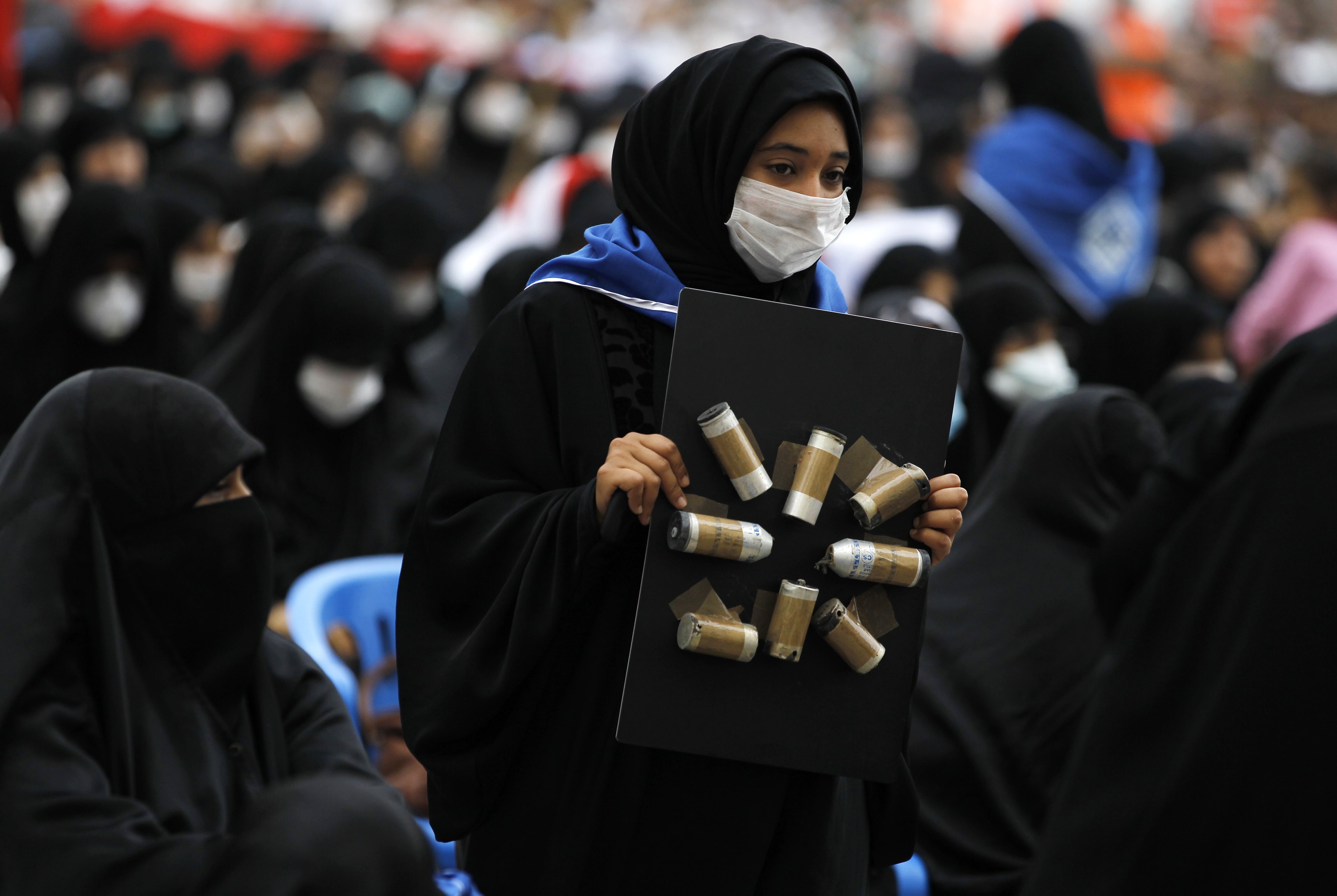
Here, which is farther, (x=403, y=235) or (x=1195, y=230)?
(x=1195, y=230)

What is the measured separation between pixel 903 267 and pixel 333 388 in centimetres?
205

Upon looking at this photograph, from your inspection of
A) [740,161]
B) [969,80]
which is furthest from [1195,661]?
[969,80]

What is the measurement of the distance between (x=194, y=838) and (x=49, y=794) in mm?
180

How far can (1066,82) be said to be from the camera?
6.55 metres

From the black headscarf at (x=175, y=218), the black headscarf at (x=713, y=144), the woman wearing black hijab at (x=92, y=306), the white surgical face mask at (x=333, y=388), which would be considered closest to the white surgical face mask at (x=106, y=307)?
the woman wearing black hijab at (x=92, y=306)

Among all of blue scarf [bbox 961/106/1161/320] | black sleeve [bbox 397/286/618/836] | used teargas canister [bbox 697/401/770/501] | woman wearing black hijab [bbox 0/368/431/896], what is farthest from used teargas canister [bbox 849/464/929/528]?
blue scarf [bbox 961/106/1161/320]

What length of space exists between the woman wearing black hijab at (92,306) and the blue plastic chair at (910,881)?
10.4 feet

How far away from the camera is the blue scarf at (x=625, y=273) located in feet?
6.76

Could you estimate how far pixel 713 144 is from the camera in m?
2.05

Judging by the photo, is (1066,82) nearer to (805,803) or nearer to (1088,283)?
(1088,283)

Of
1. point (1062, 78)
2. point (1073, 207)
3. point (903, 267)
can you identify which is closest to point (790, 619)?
point (903, 267)

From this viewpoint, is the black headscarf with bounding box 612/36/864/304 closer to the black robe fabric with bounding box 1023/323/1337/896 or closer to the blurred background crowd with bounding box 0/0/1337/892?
the blurred background crowd with bounding box 0/0/1337/892

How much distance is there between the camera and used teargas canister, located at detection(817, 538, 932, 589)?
193 cm

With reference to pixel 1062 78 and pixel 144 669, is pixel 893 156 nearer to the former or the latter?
pixel 1062 78
